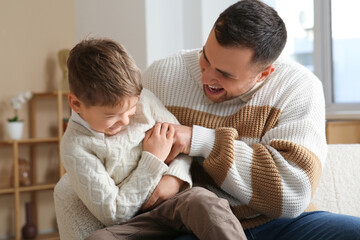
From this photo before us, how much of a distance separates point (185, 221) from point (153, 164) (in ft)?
0.68

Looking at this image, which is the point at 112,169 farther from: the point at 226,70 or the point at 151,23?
the point at 151,23

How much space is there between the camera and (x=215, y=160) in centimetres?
152

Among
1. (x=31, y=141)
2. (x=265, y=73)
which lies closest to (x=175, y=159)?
(x=265, y=73)

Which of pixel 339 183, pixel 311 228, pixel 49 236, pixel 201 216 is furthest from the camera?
pixel 49 236

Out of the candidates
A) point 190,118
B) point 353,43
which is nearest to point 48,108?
point 353,43

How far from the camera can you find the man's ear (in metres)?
1.66

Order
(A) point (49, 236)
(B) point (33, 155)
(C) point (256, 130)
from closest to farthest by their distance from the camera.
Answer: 1. (C) point (256, 130)
2. (A) point (49, 236)
3. (B) point (33, 155)

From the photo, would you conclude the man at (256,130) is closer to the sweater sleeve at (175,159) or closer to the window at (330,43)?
the sweater sleeve at (175,159)

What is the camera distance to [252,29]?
5.00 ft

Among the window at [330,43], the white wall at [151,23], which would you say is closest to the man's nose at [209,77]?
the white wall at [151,23]

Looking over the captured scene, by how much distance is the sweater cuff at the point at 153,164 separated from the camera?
4.76 feet

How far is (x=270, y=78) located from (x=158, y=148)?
482 mm

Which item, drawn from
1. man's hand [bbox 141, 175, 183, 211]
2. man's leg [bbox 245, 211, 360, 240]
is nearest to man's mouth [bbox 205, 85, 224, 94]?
man's hand [bbox 141, 175, 183, 211]

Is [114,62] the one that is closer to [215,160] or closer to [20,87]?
[215,160]
